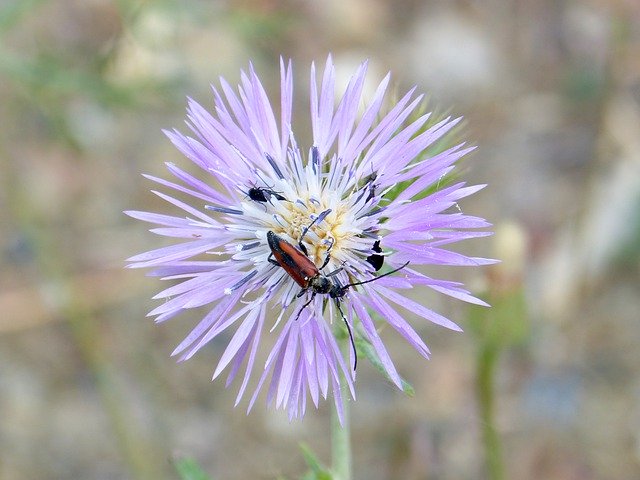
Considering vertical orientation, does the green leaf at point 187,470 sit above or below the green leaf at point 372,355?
below

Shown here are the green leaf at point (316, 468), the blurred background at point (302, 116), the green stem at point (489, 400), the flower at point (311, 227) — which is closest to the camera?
the flower at point (311, 227)

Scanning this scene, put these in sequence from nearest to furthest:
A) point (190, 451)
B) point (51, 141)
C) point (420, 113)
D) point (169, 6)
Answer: point (420, 113), point (169, 6), point (190, 451), point (51, 141)

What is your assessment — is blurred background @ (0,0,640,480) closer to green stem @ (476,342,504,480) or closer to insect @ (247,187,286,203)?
green stem @ (476,342,504,480)

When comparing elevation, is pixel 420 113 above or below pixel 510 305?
above

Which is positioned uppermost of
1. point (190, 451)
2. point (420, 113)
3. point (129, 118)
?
point (129, 118)

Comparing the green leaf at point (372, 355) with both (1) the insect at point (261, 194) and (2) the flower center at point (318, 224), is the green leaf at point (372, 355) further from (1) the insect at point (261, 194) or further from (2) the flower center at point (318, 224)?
(1) the insect at point (261, 194)

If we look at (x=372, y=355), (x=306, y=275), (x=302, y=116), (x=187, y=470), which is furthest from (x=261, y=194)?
(x=302, y=116)

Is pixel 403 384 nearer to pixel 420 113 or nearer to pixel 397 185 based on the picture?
pixel 397 185

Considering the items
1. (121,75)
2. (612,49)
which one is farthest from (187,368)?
(612,49)

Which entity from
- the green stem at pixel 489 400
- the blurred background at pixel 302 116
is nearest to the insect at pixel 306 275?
the green stem at pixel 489 400
